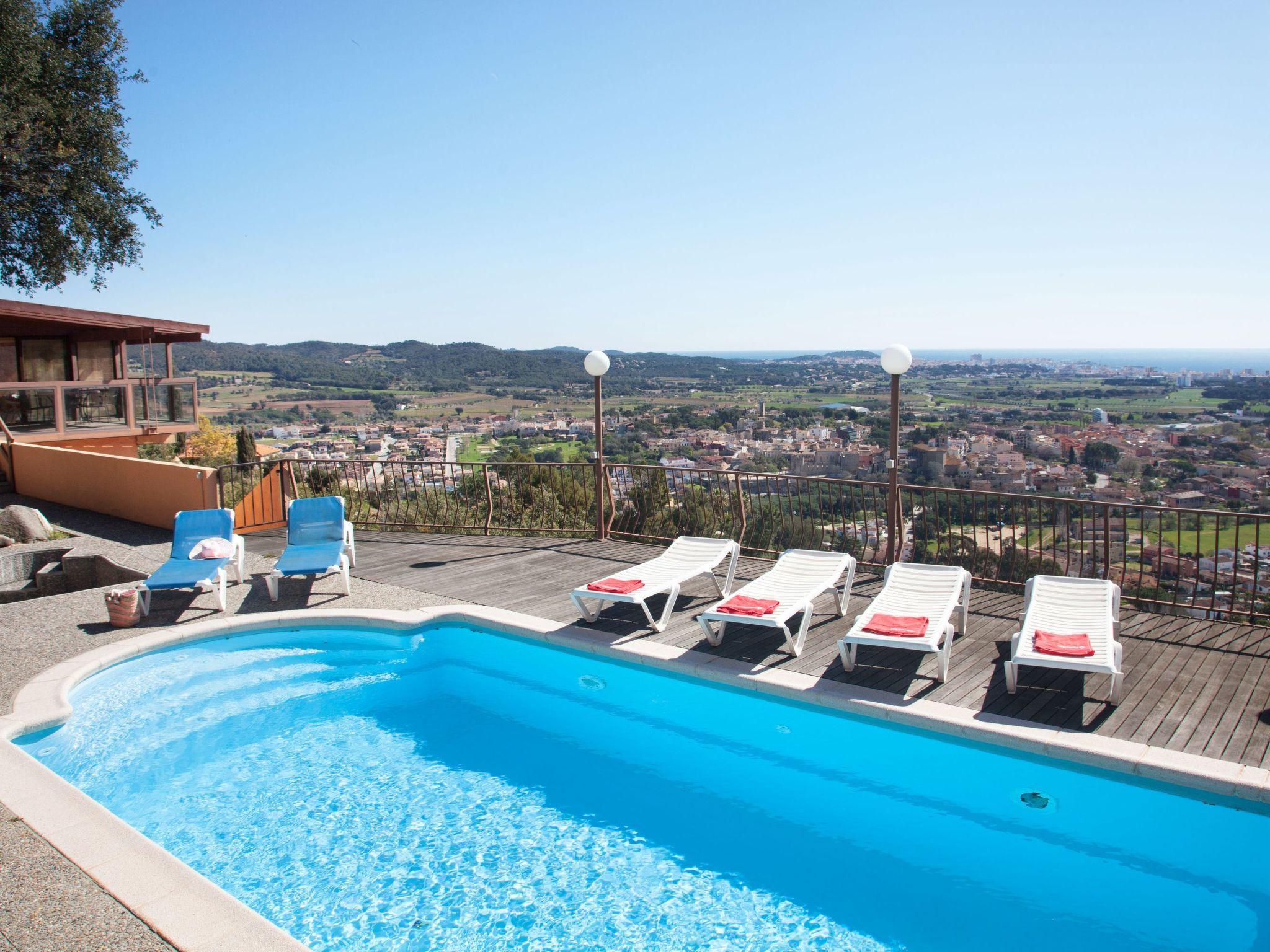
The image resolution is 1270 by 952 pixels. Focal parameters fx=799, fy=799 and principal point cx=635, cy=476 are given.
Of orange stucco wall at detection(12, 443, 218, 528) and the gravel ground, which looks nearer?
the gravel ground

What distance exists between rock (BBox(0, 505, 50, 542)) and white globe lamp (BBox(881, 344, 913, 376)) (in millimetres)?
11581

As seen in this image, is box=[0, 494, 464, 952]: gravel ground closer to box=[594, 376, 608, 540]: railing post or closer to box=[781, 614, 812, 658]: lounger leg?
box=[594, 376, 608, 540]: railing post

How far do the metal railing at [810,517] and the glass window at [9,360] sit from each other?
11.6m

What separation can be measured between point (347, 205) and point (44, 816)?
71.1ft

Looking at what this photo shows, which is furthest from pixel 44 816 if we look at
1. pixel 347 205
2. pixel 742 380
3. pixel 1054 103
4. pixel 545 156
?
pixel 742 380

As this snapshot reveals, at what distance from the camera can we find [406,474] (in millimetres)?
11414

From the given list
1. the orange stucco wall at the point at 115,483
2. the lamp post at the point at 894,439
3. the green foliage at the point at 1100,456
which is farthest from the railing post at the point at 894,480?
the orange stucco wall at the point at 115,483

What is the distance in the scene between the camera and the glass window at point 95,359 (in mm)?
21594

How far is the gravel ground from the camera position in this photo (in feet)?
10.1

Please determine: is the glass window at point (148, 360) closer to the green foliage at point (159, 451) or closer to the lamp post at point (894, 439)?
the green foliage at point (159, 451)

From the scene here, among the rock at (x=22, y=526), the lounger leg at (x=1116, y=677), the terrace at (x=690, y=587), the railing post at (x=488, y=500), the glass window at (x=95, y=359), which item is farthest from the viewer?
the glass window at (x=95, y=359)

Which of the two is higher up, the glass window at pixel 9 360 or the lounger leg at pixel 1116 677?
the glass window at pixel 9 360

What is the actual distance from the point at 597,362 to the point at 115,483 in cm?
870

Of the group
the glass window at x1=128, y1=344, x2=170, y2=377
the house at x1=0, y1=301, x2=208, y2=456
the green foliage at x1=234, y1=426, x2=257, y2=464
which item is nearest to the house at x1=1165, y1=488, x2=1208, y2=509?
the green foliage at x1=234, y1=426, x2=257, y2=464
